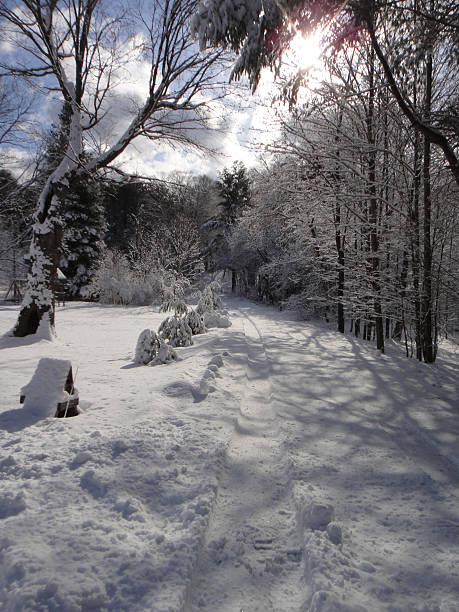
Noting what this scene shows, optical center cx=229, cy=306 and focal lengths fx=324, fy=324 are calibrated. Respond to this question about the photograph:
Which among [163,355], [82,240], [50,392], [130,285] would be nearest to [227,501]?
[50,392]

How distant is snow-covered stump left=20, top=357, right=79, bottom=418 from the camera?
2.97 metres

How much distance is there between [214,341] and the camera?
702cm

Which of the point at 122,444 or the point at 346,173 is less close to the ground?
the point at 346,173

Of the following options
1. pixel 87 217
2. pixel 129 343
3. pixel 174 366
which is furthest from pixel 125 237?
pixel 174 366

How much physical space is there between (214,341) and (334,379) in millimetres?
2941

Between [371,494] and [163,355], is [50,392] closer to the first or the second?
[163,355]

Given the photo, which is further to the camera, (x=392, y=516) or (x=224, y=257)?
(x=224, y=257)

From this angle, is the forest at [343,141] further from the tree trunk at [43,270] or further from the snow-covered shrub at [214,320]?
the snow-covered shrub at [214,320]

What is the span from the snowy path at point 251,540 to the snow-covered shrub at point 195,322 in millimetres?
5174

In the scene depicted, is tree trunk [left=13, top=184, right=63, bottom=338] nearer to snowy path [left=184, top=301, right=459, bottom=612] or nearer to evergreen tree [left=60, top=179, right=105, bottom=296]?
snowy path [left=184, top=301, right=459, bottom=612]

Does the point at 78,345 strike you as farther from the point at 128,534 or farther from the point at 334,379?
the point at 128,534

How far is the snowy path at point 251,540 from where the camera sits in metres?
1.41

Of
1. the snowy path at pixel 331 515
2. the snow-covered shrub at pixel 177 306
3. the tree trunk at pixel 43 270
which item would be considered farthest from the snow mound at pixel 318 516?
the tree trunk at pixel 43 270

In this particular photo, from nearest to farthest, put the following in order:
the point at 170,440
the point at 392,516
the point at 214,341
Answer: the point at 392,516, the point at 170,440, the point at 214,341
